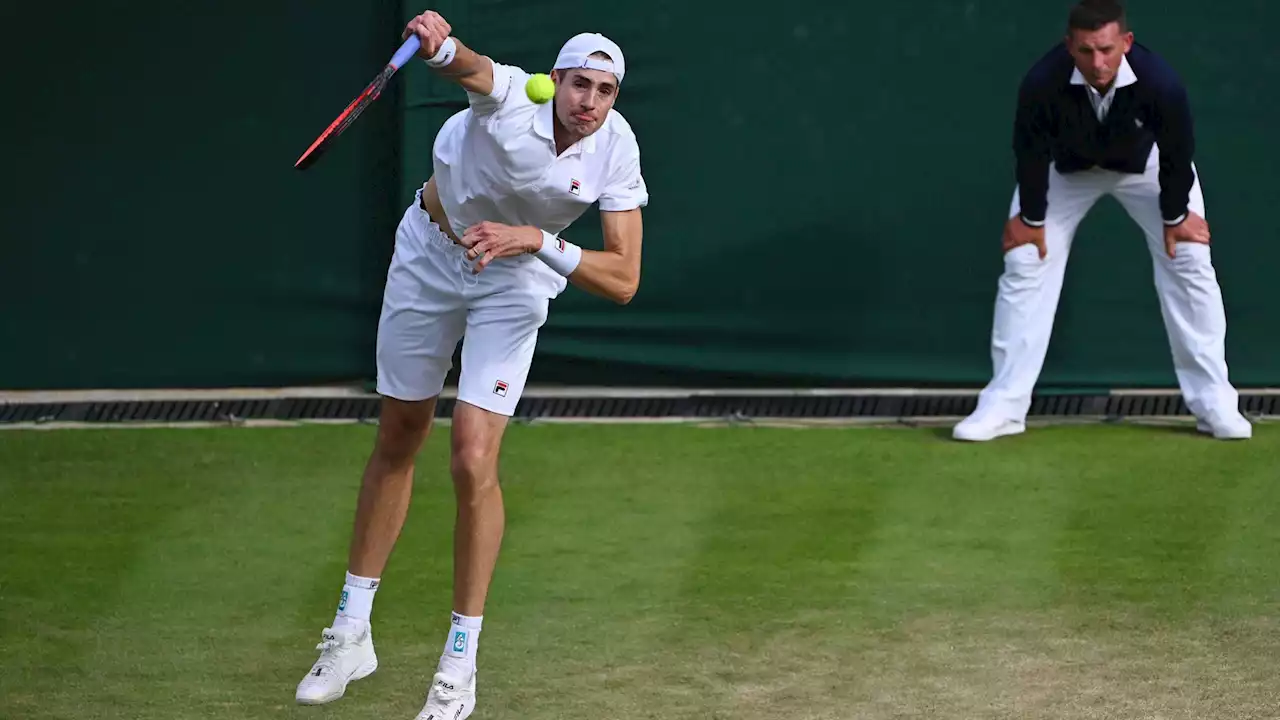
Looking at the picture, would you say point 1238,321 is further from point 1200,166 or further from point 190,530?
point 190,530

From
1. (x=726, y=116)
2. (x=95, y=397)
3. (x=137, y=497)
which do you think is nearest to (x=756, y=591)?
(x=137, y=497)

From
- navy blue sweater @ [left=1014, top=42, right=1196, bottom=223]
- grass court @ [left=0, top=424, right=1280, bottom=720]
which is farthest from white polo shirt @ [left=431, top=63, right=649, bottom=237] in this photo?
navy blue sweater @ [left=1014, top=42, right=1196, bottom=223]

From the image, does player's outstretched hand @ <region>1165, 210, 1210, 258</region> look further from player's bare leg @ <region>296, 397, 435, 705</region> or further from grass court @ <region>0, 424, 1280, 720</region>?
player's bare leg @ <region>296, 397, 435, 705</region>

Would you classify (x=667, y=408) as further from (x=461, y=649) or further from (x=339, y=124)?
(x=339, y=124)

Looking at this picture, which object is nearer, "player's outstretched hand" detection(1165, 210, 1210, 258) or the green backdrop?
"player's outstretched hand" detection(1165, 210, 1210, 258)

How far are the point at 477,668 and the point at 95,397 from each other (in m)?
3.89

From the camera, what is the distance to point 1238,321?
8.60 meters

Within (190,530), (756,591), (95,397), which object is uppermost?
(756,591)

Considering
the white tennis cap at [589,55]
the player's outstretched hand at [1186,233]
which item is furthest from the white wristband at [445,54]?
the player's outstretched hand at [1186,233]

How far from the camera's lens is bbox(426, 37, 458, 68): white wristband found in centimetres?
435

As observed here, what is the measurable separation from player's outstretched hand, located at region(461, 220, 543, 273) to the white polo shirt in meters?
0.22

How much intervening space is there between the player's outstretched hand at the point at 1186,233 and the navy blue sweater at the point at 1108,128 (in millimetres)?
59

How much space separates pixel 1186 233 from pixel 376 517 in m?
4.04

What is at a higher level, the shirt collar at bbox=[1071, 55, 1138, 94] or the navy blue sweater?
the shirt collar at bbox=[1071, 55, 1138, 94]
